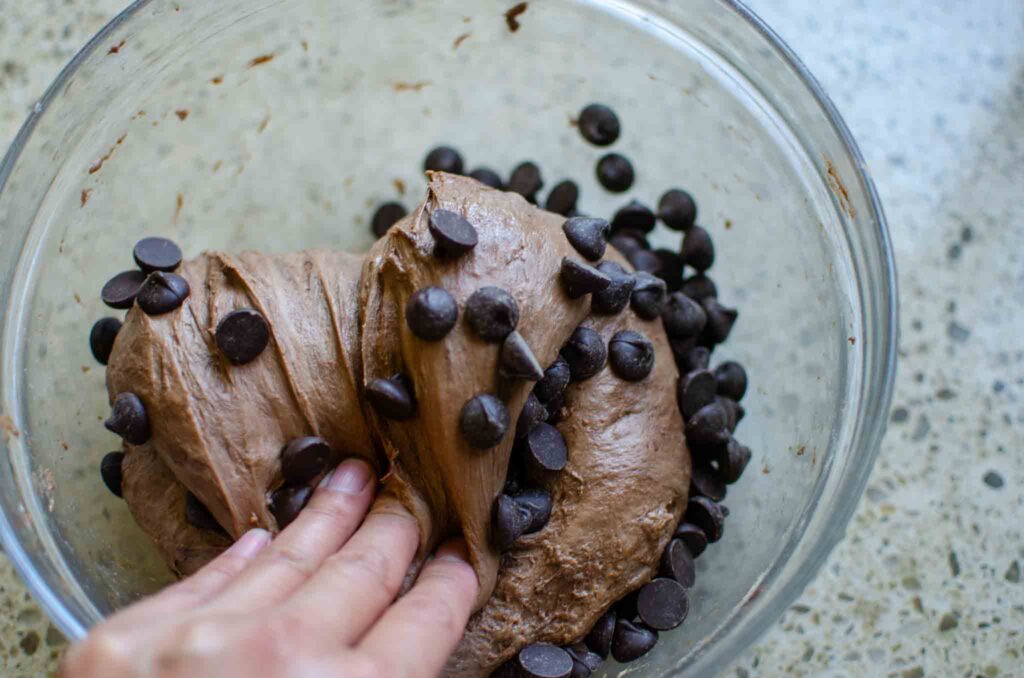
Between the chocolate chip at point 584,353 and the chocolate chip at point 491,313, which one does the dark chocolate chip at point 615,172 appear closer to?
the chocolate chip at point 584,353

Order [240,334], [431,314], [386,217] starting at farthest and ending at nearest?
1. [386,217]
2. [240,334]
3. [431,314]

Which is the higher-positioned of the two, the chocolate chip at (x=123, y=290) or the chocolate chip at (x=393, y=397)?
the chocolate chip at (x=123, y=290)

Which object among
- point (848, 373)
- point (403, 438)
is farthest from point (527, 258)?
point (848, 373)

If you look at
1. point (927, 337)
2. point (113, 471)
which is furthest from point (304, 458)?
point (927, 337)

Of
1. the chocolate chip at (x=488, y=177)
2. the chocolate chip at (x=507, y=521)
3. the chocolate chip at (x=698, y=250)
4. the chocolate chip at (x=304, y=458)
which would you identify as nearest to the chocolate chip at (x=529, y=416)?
the chocolate chip at (x=507, y=521)

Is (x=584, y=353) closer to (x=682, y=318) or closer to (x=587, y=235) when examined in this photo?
(x=587, y=235)

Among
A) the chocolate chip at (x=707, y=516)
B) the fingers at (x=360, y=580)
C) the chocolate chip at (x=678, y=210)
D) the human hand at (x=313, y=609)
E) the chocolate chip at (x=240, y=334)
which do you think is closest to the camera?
the human hand at (x=313, y=609)

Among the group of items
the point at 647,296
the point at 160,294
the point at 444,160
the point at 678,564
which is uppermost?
the point at 444,160
